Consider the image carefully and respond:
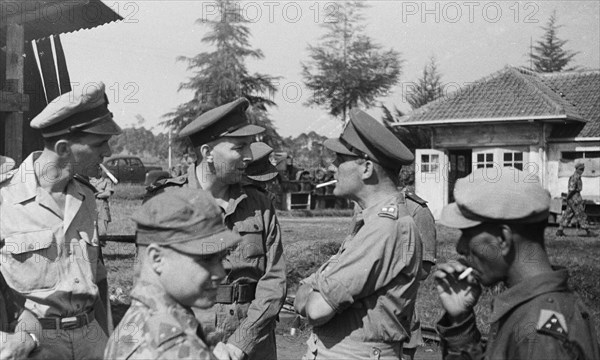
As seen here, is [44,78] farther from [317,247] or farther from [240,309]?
[240,309]

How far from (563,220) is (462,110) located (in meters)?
5.94

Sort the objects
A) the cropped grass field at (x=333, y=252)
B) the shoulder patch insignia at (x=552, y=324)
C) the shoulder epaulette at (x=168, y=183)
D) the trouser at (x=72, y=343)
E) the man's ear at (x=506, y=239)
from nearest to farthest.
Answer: the shoulder patch insignia at (x=552, y=324), the man's ear at (x=506, y=239), the trouser at (x=72, y=343), the shoulder epaulette at (x=168, y=183), the cropped grass field at (x=333, y=252)

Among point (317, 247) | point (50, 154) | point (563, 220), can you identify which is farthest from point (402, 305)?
point (563, 220)

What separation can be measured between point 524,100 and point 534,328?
21.6 metres

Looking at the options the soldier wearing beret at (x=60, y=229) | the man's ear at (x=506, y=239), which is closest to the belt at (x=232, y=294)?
the soldier wearing beret at (x=60, y=229)

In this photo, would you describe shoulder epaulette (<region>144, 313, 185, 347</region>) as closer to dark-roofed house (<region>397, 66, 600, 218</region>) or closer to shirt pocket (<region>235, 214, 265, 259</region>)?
shirt pocket (<region>235, 214, 265, 259</region>)

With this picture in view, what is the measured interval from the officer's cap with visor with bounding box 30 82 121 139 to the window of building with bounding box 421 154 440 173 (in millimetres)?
20680

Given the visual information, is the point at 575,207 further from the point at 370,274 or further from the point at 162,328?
the point at 162,328

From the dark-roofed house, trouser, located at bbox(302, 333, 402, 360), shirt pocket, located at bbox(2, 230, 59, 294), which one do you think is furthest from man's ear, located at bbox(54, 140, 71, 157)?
the dark-roofed house

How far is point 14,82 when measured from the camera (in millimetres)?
7863

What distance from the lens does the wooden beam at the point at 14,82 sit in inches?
307

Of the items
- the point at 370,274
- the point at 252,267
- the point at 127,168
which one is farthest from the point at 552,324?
the point at 127,168

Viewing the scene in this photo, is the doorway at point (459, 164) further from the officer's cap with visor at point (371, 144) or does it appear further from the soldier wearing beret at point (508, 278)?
the soldier wearing beret at point (508, 278)

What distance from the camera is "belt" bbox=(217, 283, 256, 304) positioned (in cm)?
388
